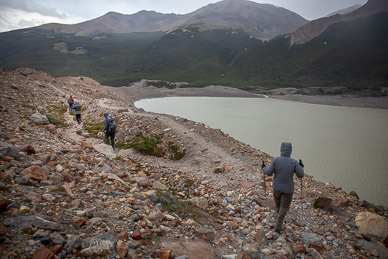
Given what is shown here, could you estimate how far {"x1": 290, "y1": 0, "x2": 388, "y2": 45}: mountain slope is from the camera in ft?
525

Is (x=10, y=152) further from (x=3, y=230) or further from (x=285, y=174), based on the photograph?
(x=285, y=174)

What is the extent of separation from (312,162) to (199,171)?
1333 centimetres

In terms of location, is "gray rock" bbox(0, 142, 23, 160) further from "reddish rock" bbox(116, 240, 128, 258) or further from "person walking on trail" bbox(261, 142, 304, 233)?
"person walking on trail" bbox(261, 142, 304, 233)

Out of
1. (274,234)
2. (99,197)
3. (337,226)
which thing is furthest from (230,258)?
(337,226)

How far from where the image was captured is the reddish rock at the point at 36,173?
214 inches

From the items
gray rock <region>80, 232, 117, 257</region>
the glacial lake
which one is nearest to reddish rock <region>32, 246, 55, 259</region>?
gray rock <region>80, 232, 117, 257</region>

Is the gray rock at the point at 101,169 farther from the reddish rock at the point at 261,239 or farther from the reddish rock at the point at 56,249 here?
the reddish rock at the point at 261,239

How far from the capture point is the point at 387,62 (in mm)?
116750

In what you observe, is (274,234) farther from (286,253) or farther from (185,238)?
(185,238)

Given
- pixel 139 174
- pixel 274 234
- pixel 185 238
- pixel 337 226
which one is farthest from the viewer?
pixel 139 174

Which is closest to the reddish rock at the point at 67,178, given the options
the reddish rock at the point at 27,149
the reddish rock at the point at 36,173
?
the reddish rock at the point at 36,173

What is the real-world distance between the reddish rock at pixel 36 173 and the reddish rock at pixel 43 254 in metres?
2.50

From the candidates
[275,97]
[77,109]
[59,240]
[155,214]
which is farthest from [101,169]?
[275,97]

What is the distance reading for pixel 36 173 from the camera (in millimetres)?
5629
